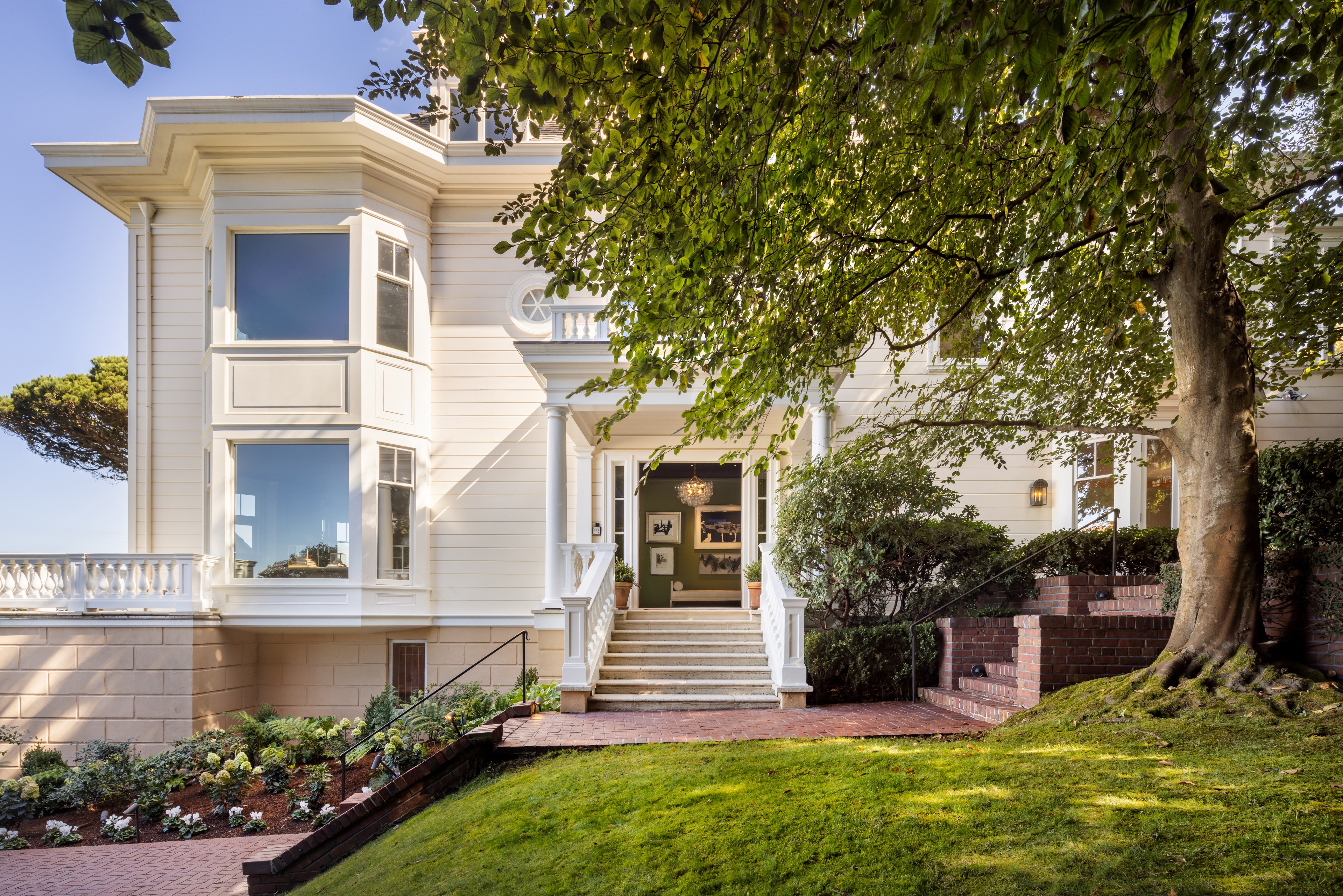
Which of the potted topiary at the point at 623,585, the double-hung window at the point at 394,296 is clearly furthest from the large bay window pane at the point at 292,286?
the potted topiary at the point at 623,585

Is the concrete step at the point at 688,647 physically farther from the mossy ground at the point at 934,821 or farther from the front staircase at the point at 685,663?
the mossy ground at the point at 934,821

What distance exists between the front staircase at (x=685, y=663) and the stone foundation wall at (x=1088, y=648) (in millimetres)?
2931

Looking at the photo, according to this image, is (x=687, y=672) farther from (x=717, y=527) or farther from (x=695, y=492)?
(x=717, y=527)

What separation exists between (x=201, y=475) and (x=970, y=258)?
440 inches

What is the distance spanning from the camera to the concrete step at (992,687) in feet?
22.5

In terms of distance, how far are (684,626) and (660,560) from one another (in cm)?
313

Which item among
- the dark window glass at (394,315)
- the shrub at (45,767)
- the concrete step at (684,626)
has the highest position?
the dark window glass at (394,315)

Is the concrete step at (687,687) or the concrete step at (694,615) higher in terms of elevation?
the concrete step at (694,615)

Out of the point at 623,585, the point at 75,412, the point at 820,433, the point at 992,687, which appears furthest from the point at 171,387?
the point at 992,687

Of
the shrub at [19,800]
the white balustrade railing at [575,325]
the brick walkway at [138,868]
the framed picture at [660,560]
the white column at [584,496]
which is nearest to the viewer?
the brick walkway at [138,868]

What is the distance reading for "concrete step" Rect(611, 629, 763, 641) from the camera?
1003 cm

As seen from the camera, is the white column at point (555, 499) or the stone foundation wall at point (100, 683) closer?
the stone foundation wall at point (100, 683)

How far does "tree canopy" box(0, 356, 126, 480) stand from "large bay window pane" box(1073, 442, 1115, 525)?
21345mm

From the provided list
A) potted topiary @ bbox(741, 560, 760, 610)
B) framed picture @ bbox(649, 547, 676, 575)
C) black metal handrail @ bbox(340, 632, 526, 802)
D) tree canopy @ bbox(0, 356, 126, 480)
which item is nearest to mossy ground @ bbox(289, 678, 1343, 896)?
black metal handrail @ bbox(340, 632, 526, 802)
